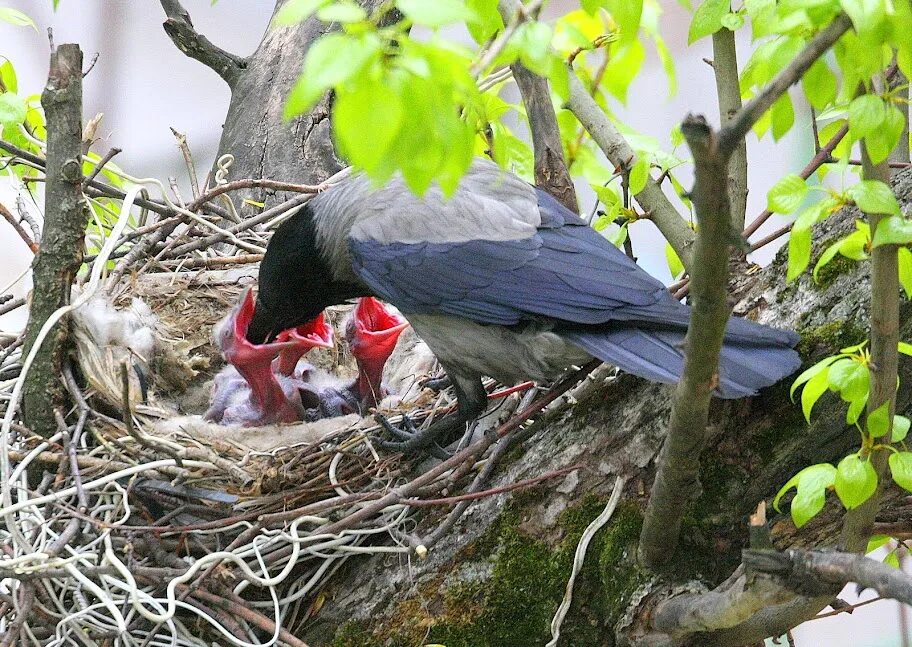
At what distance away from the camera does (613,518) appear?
1692 millimetres

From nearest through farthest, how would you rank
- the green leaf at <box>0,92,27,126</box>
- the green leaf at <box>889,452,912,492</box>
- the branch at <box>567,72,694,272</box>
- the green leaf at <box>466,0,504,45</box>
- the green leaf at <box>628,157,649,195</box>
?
the green leaf at <box>466,0,504,45</box>, the green leaf at <box>889,452,912,492</box>, the green leaf at <box>628,157,649,195</box>, the branch at <box>567,72,694,272</box>, the green leaf at <box>0,92,27,126</box>

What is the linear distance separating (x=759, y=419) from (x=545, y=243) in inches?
22.7

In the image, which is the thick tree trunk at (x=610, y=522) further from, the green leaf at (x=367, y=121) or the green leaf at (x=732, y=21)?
the green leaf at (x=367, y=121)

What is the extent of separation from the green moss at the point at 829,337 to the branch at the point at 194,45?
86.0 inches

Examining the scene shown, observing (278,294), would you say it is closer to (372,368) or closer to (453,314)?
(372,368)

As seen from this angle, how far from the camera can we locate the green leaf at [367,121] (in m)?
0.85

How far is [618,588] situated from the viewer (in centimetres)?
168

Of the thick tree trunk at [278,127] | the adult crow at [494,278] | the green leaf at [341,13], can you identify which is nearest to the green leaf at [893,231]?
the adult crow at [494,278]

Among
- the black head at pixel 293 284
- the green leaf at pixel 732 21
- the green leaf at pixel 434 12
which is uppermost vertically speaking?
the green leaf at pixel 434 12

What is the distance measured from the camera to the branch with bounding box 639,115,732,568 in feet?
3.14

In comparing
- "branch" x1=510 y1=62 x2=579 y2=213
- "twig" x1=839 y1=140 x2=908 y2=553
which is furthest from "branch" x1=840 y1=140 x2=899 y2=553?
"branch" x1=510 y1=62 x2=579 y2=213

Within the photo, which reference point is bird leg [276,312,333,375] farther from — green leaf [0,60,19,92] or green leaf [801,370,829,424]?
green leaf [801,370,829,424]

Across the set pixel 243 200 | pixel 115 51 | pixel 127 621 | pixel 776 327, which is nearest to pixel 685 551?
pixel 776 327

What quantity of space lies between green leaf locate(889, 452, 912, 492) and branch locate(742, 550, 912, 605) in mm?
155
